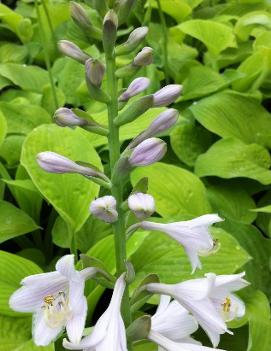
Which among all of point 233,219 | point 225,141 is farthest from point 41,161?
point 225,141

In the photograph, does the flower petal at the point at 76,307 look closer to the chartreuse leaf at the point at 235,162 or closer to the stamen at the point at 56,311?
the stamen at the point at 56,311

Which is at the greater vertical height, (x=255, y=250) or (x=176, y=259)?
(x=176, y=259)

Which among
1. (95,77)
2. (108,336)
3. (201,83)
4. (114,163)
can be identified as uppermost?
(95,77)

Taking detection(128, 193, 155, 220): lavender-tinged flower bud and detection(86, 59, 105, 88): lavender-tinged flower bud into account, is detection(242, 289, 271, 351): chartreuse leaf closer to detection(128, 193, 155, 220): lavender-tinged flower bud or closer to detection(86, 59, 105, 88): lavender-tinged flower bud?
detection(128, 193, 155, 220): lavender-tinged flower bud

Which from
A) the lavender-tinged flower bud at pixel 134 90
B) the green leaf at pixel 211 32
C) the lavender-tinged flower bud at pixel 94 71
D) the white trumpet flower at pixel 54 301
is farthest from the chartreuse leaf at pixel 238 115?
the white trumpet flower at pixel 54 301

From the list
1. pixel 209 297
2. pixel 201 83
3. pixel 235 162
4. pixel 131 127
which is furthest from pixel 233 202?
pixel 209 297

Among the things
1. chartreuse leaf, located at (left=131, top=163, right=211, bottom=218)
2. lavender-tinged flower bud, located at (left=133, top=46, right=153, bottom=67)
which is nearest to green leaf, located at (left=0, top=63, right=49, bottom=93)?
chartreuse leaf, located at (left=131, top=163, right=211, bottom=218)

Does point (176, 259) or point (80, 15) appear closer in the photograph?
point (80, 15)

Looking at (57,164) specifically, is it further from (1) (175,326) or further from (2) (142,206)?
(1) (175,326)
